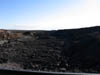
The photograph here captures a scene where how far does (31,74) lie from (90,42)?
1248cm

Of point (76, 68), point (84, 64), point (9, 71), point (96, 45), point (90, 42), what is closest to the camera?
point (9, 71)

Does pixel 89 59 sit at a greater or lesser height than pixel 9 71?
lesser

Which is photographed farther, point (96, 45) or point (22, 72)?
point (96, 45)

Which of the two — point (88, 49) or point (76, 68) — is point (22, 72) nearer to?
point (76, 68)

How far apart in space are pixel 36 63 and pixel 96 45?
14.7ft

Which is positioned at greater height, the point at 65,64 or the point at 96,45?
the point at 96,45

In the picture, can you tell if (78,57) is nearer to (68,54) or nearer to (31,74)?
(68,54)

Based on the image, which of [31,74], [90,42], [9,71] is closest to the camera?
[31,74]

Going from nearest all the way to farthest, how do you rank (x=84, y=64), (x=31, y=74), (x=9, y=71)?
(x=31, y=74) < (x=9, y=71) < (x=84, y=64)

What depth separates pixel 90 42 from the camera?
44.9ft

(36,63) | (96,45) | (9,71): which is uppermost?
(9,71)

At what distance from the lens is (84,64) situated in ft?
32.9

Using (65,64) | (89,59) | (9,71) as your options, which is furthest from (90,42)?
(9,71)

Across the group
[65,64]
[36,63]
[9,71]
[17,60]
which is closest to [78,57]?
[65,64]
